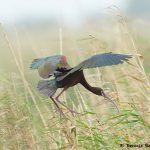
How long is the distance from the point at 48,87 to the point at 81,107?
131 centimetres

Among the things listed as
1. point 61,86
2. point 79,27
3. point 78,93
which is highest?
point 61,86

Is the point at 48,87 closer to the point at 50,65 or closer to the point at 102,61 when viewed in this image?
the point at 50,65

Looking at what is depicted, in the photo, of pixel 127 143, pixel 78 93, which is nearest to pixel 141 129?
pixel 127 143

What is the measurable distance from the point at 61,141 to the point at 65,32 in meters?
2.91

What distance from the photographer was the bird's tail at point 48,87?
2352mm

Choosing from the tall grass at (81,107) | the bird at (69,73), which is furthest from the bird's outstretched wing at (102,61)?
the tall grass at (81,107)

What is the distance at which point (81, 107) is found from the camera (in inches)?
145

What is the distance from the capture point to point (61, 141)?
3.42 metres

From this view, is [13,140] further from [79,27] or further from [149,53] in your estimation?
[79,27]

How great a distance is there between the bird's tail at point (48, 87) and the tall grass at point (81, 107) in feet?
1.06

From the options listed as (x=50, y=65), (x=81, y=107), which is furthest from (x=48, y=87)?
(x=81, y=107)

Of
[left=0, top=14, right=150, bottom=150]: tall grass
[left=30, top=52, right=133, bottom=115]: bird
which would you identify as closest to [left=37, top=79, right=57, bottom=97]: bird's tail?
[left=30, top=52, right=133, bottom=115]: bird

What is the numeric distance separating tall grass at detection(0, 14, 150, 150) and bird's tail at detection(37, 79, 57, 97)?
0.32 m

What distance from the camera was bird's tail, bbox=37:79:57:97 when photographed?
235cm
